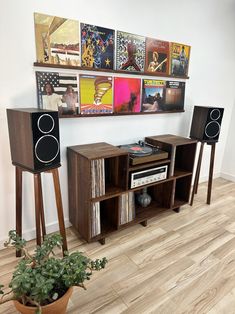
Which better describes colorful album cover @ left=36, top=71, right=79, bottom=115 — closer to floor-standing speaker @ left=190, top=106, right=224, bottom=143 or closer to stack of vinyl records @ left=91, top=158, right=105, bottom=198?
stack of vinyl records @ left=91, top=158, right=105, bottom=198

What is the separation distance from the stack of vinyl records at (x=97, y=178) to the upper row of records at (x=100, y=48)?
0.72 meters

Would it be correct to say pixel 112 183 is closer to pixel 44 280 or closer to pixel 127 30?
pixel 44 280

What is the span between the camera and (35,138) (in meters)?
1.15

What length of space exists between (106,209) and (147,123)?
88 centimetres

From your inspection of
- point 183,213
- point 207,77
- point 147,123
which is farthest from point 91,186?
point 207,77

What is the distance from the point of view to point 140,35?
1.78 m

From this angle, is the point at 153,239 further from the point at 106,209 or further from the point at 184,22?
the point at 184,22

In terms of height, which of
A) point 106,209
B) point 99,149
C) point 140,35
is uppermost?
point 140,35

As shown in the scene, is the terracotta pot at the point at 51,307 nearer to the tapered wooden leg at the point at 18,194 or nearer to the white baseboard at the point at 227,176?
the tapered wooden leg at the point at 18,194

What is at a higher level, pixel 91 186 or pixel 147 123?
pixel 147 123

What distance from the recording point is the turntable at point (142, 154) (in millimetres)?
1678

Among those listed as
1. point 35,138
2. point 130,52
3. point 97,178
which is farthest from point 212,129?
point 35,138

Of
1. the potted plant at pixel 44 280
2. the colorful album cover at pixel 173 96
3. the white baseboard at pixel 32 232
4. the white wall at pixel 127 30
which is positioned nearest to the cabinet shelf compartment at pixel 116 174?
the white wall at pixel 127 30

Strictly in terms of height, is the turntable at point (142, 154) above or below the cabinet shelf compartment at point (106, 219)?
above
